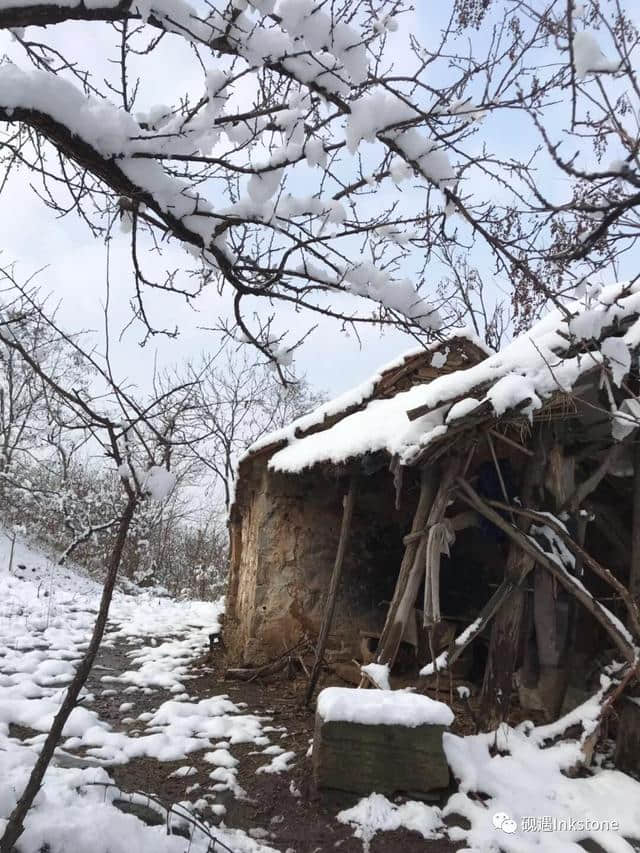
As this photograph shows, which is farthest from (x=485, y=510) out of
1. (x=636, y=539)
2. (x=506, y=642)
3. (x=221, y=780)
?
(x=221, y=780)

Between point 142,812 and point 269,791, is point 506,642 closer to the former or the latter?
point 269,791

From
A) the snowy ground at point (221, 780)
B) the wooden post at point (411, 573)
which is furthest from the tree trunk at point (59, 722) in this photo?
the wooden post at point (411, 573)

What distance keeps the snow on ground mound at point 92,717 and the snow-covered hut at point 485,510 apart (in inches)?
51.2

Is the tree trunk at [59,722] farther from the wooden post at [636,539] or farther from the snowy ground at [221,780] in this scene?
the wooden post at [636,539]

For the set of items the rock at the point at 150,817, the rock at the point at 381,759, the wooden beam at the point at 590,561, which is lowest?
the rock at the point at 150,817

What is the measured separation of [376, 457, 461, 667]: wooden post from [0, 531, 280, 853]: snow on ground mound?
3.80 ft

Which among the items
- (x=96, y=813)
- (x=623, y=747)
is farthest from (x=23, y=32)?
(x=623, y=747)

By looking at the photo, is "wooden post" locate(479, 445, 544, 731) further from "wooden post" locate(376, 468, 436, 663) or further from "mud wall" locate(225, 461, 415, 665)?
"mud wall" locate(225, 461, 415, 665)

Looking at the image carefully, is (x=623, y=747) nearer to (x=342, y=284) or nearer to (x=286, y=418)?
(x=342, y=284)

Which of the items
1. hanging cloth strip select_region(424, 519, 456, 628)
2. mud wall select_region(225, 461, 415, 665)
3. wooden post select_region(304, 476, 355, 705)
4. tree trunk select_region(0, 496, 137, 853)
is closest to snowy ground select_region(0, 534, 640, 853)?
tree trunk select_region(0, 496, 137, 853)

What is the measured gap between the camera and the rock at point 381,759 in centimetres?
350

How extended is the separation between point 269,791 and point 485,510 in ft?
7.38

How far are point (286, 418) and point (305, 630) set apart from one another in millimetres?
15038

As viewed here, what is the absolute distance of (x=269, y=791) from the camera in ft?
12.1
